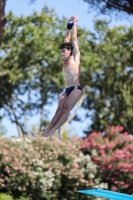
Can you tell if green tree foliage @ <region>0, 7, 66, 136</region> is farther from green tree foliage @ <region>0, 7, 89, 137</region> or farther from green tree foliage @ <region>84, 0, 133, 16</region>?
green tree foliage @ <region>84, 0, 133, 16</region>

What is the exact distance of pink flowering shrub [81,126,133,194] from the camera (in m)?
12.9

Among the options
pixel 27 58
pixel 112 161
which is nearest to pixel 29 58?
pixel 27 58

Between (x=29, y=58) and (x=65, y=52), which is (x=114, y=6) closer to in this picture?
(x=65, y=52)

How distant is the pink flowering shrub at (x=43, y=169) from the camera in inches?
456

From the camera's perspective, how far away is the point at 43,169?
12.0m

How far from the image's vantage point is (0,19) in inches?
392

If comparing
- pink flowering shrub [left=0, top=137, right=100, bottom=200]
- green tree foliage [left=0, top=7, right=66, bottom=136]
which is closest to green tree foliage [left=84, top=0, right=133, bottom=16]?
pink flowering shrub [left=0, top=137, right=100, bottom=200]

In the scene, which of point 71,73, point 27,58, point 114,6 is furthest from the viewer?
point 27,58

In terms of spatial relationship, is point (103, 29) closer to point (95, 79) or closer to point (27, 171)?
point (95, 79)

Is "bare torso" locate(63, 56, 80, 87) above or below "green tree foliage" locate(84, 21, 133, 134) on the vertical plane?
above

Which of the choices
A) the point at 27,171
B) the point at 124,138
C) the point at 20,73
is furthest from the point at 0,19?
the point at 20,73

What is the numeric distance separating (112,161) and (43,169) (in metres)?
1.83

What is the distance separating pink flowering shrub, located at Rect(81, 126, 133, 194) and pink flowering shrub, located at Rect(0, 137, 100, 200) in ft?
0.99

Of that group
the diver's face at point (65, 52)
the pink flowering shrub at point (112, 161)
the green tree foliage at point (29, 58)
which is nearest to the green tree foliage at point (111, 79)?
the green tree foliage at point (29, 58)
